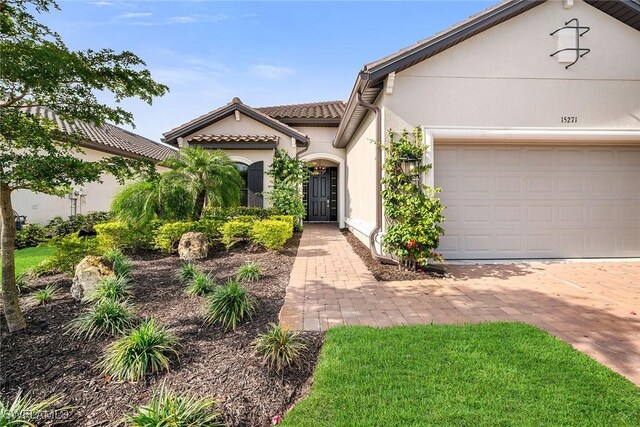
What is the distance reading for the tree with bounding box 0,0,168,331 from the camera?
313 centimetres

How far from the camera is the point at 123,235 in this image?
7852mm

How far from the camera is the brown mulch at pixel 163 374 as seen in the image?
2484 mm

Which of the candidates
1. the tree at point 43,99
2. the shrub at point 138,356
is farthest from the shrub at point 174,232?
the shrub at point 138,356

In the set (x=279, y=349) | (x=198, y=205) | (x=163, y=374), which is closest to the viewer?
(x=163, y=374)

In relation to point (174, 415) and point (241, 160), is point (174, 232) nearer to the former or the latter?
point (241, 160)

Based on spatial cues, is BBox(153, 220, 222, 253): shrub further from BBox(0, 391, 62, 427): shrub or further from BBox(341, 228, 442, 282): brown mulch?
BBox(0, 391, 62, 427): shrub

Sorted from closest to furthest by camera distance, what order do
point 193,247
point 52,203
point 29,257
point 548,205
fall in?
point 548,205
point 193,247
point 29,257
point 52,203

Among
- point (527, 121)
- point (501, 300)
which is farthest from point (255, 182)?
point (501, 300)

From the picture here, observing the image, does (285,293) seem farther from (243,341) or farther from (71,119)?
(71,119)

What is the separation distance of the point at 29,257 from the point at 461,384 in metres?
9.93

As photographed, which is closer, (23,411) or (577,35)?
(23,411)

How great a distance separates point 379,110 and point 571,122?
4111 mm

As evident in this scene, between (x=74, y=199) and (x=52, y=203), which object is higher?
(x=74, y=199)

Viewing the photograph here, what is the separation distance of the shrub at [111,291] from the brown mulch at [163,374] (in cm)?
24
